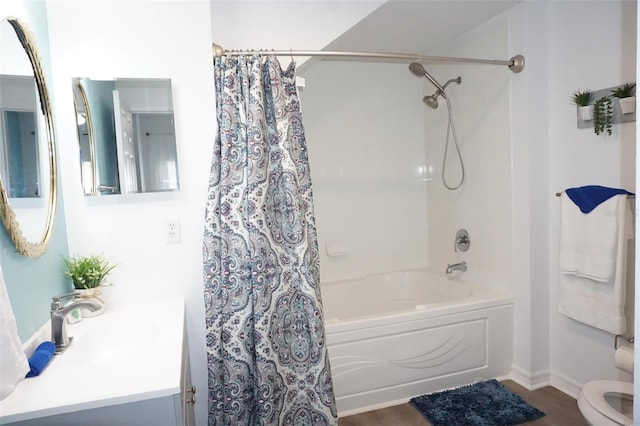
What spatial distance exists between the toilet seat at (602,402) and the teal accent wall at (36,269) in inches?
78.1

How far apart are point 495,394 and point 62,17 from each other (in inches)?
115

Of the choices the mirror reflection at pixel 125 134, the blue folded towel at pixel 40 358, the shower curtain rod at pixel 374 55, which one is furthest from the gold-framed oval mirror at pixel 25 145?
the shower curtain rod at pixel 374 55

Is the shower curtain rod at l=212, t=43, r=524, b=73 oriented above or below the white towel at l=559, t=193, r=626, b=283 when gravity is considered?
above

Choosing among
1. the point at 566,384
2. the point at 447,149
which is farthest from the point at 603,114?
the point at 566,384

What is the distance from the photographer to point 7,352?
2.53ft

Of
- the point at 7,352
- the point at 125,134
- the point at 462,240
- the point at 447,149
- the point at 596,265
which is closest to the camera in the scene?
the point at 7,352

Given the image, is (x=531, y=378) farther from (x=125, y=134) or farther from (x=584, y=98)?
(x=125, y=134)

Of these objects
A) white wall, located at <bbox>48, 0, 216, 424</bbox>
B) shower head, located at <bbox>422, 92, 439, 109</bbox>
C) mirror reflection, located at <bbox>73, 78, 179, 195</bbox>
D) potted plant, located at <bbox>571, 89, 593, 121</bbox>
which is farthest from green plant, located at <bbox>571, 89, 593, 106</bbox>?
mirror reflection, located at <bbox>73, 78, 179, 195</bbox>

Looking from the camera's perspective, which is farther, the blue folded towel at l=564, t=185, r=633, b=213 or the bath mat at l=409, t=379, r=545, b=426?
the bath mat at l=409, t=379, r=545, b=426

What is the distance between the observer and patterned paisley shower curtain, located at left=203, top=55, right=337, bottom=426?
172 centimetres

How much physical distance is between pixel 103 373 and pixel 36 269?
1.71 ft

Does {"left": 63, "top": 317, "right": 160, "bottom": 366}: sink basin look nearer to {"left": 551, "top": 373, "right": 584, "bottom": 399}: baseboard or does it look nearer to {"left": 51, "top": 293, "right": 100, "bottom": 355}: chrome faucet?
{"left": 51, "top": 293, "right": 100, "bottom": 355}: chrome faucet

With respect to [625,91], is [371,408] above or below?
below

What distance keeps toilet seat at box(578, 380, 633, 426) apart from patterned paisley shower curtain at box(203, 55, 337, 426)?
104cm
